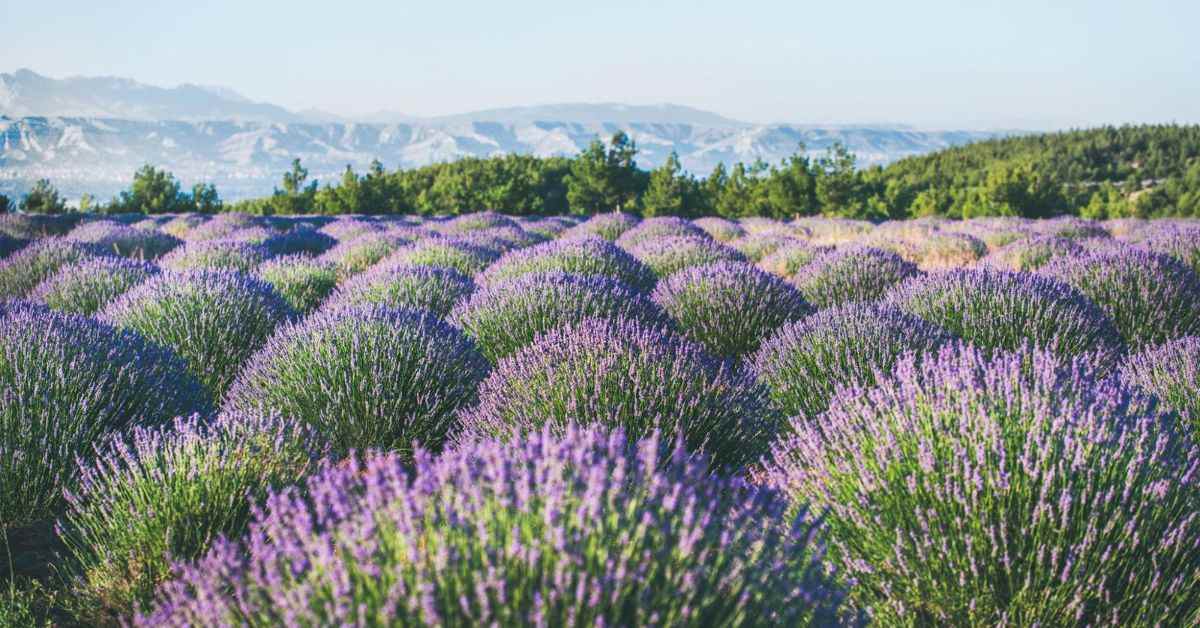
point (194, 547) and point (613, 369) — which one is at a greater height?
point (613, 369)

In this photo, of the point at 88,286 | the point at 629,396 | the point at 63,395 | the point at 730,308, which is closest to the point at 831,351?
the point at 629,396

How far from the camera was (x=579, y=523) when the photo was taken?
4.47 ft

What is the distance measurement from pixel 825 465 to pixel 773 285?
12.4 feet

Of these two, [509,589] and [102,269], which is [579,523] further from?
[102,269]

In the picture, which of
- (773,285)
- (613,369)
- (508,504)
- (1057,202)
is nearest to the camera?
(508,504)

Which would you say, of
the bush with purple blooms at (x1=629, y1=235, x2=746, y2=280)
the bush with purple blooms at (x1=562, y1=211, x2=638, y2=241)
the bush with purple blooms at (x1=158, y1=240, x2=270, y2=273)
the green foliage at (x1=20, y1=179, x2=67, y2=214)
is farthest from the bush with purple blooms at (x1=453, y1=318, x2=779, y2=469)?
the green foliage at (x1=20, y1=179, x2=67, y2=214)

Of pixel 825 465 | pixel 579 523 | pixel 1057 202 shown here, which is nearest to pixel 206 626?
pixel 579 523

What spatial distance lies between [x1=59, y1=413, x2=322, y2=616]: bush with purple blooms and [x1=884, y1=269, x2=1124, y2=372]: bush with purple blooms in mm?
3914

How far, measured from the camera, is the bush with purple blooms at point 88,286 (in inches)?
242

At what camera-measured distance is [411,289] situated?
625 cm

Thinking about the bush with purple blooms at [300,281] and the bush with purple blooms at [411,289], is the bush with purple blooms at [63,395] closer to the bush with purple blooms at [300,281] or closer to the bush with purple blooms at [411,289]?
the bush with purple blooms at [411,289]

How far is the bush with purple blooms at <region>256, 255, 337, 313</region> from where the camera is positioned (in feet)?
22.8

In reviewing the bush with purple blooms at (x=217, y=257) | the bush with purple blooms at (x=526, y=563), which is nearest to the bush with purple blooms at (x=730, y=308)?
the bush with purple blooms at (x=526, y=563)

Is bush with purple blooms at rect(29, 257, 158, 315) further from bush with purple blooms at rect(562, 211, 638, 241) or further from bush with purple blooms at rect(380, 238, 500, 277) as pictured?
bush with purple blooms at rect(562, 211, 638, 241)
